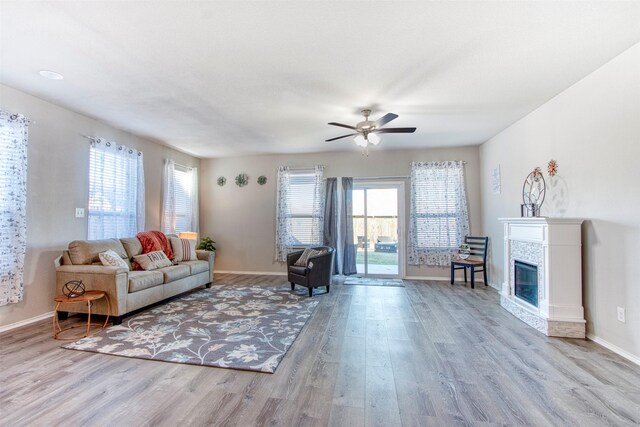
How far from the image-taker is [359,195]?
20.4 feet

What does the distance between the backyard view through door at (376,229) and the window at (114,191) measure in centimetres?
409

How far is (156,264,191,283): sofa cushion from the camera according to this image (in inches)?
162

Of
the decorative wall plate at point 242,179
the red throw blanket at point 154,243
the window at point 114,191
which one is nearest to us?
the window at point 114,191

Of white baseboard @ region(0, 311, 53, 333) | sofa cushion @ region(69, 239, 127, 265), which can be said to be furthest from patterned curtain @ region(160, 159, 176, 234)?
white baseboard @ region(0, 311, 53, 333)

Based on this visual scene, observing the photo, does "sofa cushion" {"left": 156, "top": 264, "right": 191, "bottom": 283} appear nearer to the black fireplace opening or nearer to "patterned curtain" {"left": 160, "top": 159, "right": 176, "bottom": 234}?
"patterned curtain" {"left": 160, "top": 159, "right": 176, "bottom": 234}

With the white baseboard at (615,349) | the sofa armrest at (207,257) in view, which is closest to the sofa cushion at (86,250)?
the sofa armrest at (207,257)

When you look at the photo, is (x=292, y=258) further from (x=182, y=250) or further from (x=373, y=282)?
(x=182, y=250)

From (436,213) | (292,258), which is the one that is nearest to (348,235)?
(292,258)

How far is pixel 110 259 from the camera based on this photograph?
365 centimetres

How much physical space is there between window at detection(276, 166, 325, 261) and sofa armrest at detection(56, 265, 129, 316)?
3.27 m

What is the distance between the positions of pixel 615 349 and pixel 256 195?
5961 mm

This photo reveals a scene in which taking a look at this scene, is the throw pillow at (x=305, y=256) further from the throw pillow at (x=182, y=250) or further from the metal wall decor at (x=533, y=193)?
the metal wall decor at (x=533, y=193)

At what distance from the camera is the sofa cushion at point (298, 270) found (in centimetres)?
474

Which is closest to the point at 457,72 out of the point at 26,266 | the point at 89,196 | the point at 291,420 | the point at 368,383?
the point at 368,383
